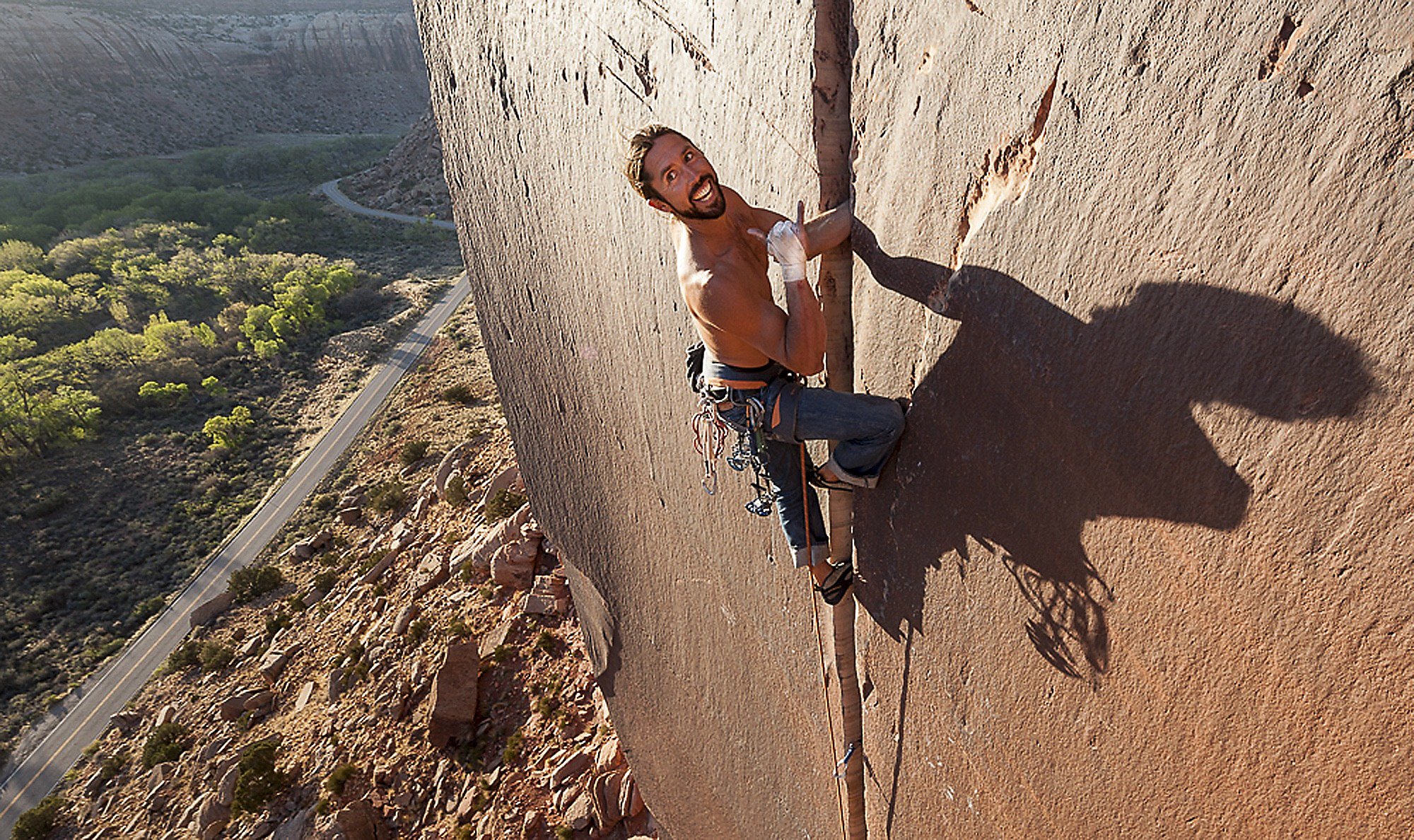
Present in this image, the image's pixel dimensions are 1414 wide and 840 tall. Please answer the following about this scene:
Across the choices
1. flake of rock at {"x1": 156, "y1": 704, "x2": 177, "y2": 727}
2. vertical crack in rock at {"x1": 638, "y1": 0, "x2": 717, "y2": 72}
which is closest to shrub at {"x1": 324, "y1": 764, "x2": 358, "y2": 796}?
flake of rock at {"x1": 156, "y1": 704, "x2": 177, "y2": 727}

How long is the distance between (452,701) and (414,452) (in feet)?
31.4

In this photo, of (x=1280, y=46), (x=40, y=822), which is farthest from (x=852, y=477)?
(x=40, y=822)

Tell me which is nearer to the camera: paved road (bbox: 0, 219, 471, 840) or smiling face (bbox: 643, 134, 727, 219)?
smiling face (bbox: 643, 134, 727, 219)

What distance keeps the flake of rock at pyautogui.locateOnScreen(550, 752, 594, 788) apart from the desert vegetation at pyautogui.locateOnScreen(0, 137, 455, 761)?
12882 mm

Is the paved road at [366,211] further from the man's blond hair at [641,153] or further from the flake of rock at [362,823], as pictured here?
the man's blond hair at [641,153]

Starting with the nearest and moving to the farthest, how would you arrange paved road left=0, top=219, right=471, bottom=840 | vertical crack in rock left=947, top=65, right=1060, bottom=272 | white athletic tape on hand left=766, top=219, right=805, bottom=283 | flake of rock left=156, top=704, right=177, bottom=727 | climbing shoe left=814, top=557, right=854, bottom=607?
1. vertical crack in rock left=947, top=65, right=1060, bottom=272
2. white athletic tape on hand left=766, top=219, right=805, bottom=283
3. climbing shoe left=814, top=557, right=854, bottom=607
4. flake of rock left=156, top=704, right=177, bottom=727
5. paved road left=0, top=219, right=471, bottom=840

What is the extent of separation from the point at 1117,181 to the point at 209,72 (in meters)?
68.4

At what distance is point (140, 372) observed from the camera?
23.2m

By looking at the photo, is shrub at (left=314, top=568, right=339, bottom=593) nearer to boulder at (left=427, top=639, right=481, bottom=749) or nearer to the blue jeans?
boulder at (left=427, top=639, right=481, bottom=749)

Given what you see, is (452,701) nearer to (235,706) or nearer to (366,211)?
(235,706)

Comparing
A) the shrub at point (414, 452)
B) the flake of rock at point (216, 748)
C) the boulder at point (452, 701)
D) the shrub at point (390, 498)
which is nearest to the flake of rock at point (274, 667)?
the flake of rock at point (216, 748)

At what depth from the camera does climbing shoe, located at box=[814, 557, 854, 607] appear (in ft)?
→ 9.32

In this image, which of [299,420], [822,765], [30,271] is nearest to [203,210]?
[30,271]

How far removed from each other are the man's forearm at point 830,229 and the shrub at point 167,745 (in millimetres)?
12258
